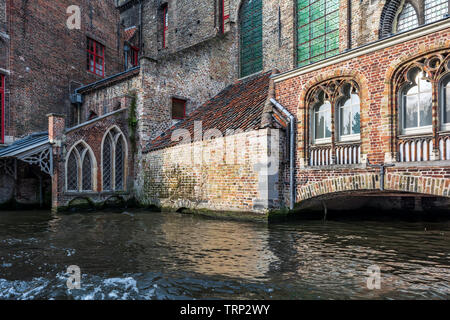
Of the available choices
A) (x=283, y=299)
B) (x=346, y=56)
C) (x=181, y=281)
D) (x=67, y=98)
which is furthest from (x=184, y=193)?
(x=67, y=98)

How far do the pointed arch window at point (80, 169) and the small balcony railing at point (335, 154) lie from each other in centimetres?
833

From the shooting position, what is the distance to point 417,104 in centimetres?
682

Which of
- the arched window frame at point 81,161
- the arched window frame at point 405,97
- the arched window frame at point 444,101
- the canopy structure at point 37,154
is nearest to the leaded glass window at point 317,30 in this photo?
the arched window frame at point 405,97

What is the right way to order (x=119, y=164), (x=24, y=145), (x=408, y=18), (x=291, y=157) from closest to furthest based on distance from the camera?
(x=291, y=157)
(x=408, y=18)
(x=24, y=145)
(x=119, y=164)

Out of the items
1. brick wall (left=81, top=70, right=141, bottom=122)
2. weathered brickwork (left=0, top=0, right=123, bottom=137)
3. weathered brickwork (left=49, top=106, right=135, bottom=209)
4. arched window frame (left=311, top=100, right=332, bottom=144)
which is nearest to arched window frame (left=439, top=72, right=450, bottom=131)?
arched window frame (left=311, top=100, right=332, bottom=144)

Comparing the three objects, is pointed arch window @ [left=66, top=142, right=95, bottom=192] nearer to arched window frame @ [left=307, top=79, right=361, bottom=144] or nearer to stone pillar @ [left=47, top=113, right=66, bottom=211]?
stone pillar @ [left=47, top=113, right=66, bottom=211]

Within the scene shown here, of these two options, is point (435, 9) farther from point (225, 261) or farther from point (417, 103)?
point (225, 261)

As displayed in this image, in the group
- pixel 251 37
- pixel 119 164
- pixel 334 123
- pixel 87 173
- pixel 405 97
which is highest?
pixel 251 37

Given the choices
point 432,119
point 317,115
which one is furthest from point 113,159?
point 432,119

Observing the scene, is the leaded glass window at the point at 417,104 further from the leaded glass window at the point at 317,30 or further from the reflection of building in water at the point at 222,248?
the leaded glass window at the point at 317,30

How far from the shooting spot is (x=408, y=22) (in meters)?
11.1

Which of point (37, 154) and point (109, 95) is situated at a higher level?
point (109, 95)

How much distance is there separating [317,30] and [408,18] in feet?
11.3

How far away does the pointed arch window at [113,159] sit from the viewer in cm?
1300
